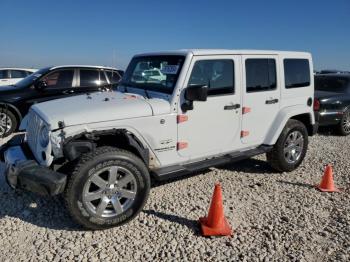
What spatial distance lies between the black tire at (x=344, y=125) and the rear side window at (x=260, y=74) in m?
4.38

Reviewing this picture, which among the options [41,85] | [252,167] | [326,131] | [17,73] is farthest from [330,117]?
[17,73]

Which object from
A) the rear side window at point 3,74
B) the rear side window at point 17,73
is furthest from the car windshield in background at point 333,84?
the rear side window at point 3,74

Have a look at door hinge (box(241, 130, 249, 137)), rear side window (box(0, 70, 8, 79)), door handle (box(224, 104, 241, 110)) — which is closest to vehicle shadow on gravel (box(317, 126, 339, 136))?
door hinge (box(241, 130, 249, 137))

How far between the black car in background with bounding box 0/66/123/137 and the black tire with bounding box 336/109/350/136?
19.6 feet

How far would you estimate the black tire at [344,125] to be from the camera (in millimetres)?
8617

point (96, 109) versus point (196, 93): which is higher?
point (196, 93)

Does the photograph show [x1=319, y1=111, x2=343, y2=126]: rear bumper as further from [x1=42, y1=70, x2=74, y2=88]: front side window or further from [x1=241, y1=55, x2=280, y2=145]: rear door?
[x1=42, y1=70, x2=74, y2=88]: front side window

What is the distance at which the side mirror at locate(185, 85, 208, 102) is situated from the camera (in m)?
3.93

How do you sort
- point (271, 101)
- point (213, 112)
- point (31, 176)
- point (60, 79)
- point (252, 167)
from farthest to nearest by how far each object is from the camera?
point (60, 79) → point (252, 167) → point (271, 101) → point (213, 112) → point (31, 176)

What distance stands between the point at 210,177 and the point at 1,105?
5261 mm

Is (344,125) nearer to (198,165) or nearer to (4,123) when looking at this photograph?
(198,165)

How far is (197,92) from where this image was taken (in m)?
3.94

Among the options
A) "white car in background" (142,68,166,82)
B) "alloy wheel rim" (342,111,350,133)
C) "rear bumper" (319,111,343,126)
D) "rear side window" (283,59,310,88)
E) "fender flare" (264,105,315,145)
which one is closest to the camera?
"white car in background" (142,68,166,82)

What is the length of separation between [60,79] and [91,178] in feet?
17.8
